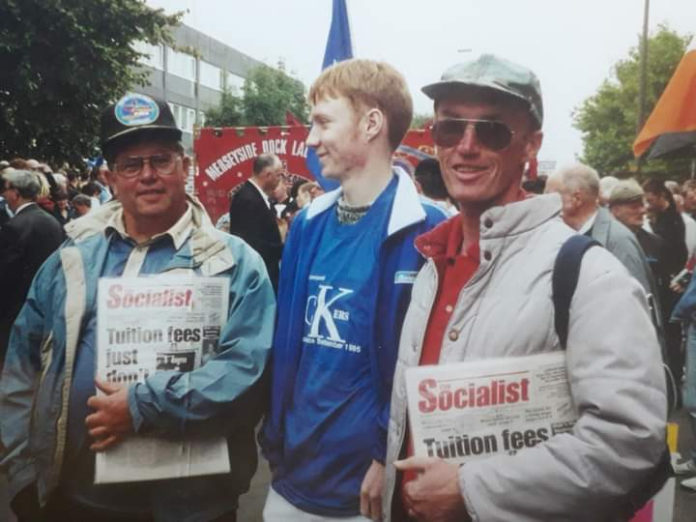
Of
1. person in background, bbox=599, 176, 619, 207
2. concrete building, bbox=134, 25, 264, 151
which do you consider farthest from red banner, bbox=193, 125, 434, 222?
concrete building, bbox=134, 25, 264, 151

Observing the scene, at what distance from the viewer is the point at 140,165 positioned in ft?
8.36

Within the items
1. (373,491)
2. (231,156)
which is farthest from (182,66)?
(373,491)

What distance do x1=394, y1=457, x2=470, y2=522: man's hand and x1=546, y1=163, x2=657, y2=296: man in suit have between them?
126 inches

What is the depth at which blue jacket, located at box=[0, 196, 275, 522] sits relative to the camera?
2318 mm

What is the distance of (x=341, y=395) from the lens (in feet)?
7.45

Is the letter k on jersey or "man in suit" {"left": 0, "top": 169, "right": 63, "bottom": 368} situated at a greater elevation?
the letter k on jersey

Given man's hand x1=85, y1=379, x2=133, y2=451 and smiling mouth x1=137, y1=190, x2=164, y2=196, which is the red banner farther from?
man's hand x1=85, y1=379, x2=133, y2=451

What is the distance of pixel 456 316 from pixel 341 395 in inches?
21.8

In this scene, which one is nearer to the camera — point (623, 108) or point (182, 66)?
point (623, 108)

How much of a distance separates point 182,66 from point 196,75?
110 cm

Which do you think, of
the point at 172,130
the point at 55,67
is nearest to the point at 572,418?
the point at 172,130

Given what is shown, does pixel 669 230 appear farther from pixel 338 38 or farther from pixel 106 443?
→ pixel 106 443

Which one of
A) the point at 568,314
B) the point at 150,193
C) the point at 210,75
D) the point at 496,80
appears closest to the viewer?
the point at 568,314

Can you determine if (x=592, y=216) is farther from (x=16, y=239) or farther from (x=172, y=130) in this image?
(x=16, y=239)
